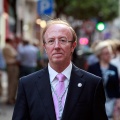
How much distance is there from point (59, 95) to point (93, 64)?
424cm

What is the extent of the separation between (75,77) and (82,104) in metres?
0.23

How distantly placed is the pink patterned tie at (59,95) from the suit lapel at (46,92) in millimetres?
39

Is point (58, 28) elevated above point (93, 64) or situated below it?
above

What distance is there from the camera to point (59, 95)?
4.04 meters

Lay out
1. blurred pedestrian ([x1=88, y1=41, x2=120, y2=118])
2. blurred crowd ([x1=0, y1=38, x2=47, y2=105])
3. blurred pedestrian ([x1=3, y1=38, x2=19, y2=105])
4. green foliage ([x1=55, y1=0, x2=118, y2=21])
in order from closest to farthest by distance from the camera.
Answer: blurred pedestrian ([x1=88, y1=41, x2=120, y2=118]) → blurred pedestrian ([x1=3, y1=38, x2=19, y2=105]) → blurred crowd ([x1=0, y1=38, x2=47, y2=105]) → green foliage ([x1=55, y1=0, x2=118, y2=21])

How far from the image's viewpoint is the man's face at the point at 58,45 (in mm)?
3982

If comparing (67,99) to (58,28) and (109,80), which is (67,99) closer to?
(58,28)

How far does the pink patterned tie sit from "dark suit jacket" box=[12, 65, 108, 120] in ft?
0.12

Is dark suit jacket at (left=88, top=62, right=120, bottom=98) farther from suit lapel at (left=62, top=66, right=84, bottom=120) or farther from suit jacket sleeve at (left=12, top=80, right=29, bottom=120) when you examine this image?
suit jacket sleeve at (left=12, top=80, right=29, bottom=120)

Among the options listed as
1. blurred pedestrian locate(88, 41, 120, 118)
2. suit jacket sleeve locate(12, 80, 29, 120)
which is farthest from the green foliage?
suit jacket sleeve locate(12, 80, 29, 120)

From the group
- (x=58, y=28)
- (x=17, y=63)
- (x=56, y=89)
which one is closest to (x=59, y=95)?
(x=56, y=89)

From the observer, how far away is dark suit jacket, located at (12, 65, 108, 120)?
13.1 ft

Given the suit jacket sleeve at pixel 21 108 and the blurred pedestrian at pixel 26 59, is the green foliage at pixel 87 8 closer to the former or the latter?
the blurred pedestrian at pixel 26 59

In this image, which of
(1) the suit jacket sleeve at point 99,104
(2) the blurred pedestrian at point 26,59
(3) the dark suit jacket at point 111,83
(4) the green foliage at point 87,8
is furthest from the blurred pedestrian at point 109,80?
(4) the green foliage at point 87,8
